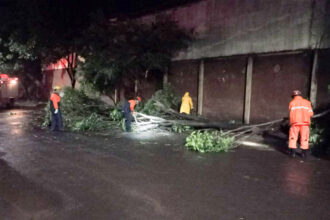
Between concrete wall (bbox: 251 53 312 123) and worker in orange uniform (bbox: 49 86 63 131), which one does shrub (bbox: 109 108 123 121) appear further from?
concrete wall (bbox: 251 53 312 123)

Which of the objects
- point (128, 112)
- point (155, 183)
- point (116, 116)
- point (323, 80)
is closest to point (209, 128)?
point (128, 112)

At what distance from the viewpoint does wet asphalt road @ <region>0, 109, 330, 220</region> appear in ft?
12.7

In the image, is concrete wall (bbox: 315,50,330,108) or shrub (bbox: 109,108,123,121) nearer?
concrete wall (bbox: 315,50,330,108)

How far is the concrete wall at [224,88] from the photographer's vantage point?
12828mm

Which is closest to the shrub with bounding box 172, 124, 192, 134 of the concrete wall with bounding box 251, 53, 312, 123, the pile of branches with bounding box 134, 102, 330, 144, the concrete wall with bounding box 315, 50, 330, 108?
the pile of branches with bounding box 134, 102, 330, 144

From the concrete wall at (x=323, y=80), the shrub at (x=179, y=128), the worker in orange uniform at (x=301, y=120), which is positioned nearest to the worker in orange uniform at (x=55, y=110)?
the shrub at (x=179, y=128)

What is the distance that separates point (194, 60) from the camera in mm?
14828

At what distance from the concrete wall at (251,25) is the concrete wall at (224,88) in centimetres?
55

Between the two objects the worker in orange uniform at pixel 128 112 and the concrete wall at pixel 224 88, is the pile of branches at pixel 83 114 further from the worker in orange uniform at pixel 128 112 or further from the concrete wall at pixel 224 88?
the concrete wall at pixel 224 88

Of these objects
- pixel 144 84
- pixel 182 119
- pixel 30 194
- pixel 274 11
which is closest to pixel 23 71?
pixel 144 84

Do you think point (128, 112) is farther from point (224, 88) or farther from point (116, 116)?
point (224, 88)

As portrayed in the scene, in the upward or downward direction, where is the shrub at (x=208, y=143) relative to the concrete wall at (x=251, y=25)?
downward

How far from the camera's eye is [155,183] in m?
5.06

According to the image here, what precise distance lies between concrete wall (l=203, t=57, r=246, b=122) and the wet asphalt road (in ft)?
16.2
